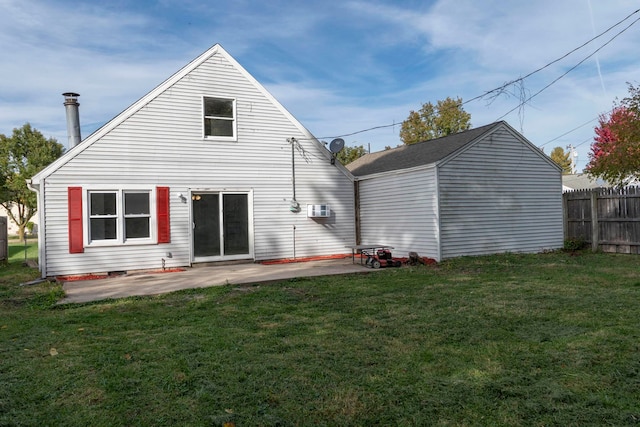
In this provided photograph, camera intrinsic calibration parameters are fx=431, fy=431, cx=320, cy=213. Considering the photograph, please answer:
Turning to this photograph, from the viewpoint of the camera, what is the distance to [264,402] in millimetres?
3143

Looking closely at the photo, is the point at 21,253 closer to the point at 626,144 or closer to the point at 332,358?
the point at 332,358

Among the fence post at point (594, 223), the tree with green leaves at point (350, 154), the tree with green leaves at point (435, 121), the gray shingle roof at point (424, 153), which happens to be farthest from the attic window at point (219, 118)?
the tree with green leaves at point (350, 154)

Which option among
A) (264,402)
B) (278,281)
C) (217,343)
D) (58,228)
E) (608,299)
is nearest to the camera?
(264,402)

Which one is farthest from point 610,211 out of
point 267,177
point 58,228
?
point 58,228

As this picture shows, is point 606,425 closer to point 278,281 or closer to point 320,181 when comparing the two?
point 278,281

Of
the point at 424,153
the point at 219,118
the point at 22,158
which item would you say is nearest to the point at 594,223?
the point at 424,153

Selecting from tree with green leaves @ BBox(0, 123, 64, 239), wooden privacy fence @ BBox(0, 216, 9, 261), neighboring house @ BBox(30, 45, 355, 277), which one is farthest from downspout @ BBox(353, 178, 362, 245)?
tree with green leaves @ BBox(0, 123, 64, 239)

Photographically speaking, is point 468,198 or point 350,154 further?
point 350,154

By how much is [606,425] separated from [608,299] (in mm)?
4222

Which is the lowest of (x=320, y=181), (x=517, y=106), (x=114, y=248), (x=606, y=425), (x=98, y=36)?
(x=606, y=425)

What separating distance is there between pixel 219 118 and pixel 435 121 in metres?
20.5

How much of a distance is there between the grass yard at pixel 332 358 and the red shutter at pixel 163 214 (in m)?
4.00

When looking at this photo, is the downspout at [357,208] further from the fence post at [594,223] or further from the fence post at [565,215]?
the fence post at [594,223]

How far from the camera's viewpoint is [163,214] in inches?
444
